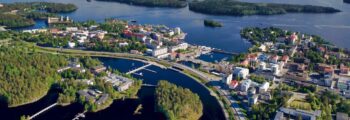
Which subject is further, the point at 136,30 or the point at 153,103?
the point at 136,30

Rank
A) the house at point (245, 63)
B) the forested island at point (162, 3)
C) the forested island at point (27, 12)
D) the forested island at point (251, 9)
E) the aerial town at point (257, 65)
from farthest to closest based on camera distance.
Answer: the forested island at point (162, 3) < the forested island at point (251, 9) < the forested island at point (27, 12) < the house at point (245, 63) < the aerial town at point (257, 65)

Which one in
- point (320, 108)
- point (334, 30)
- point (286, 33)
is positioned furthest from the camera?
point (334, 30)

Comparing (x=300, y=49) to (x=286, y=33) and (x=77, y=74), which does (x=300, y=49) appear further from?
(x=77, y=74)

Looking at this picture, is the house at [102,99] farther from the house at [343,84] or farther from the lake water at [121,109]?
the house at [343,84]

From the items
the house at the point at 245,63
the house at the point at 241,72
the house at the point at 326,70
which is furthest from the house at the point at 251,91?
the house at the point at 326,70

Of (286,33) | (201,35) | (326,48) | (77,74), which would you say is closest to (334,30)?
(286,33)

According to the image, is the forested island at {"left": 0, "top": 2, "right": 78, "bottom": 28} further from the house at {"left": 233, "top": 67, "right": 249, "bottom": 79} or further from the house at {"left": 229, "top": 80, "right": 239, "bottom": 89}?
the house at {"left": 229, "top": 80, "right": 239, "bottom": 89}
